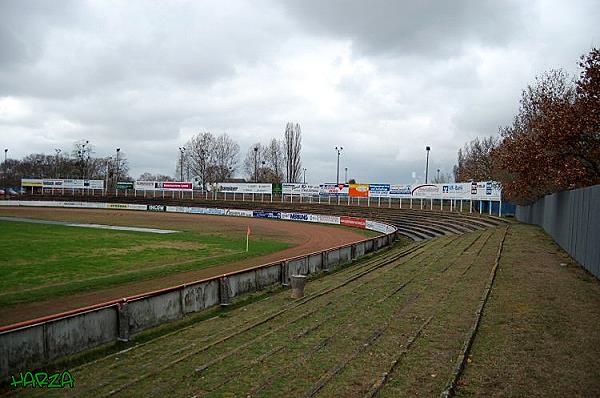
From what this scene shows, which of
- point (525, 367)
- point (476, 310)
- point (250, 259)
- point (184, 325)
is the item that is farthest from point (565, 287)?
point (250, 259)

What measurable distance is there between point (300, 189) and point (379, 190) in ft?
46.5

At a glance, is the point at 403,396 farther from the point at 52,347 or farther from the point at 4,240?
Answer: the point at 4,240

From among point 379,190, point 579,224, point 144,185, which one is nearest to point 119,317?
point 579,224

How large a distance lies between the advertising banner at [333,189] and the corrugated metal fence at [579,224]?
3865 cm

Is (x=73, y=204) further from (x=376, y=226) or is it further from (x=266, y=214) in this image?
(x=376, y=226)

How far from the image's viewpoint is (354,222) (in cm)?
4988

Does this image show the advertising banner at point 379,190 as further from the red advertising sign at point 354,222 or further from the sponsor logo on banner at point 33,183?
the sponsor logo on banner at point 33,183

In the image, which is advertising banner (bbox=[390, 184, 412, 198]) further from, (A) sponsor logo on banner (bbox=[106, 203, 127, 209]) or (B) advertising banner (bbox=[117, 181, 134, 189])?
(B) advertising banner (bbox=[117, 181, 134, 189])

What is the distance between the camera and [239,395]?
6516 millimetres

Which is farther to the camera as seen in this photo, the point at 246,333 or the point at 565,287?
the point at 565,287

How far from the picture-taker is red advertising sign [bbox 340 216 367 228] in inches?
1911

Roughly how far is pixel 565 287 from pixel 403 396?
869cm

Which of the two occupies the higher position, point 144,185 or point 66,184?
point 144,185

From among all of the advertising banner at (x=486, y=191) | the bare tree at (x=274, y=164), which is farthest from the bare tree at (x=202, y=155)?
the advertising banner at (x=486, y=191)
